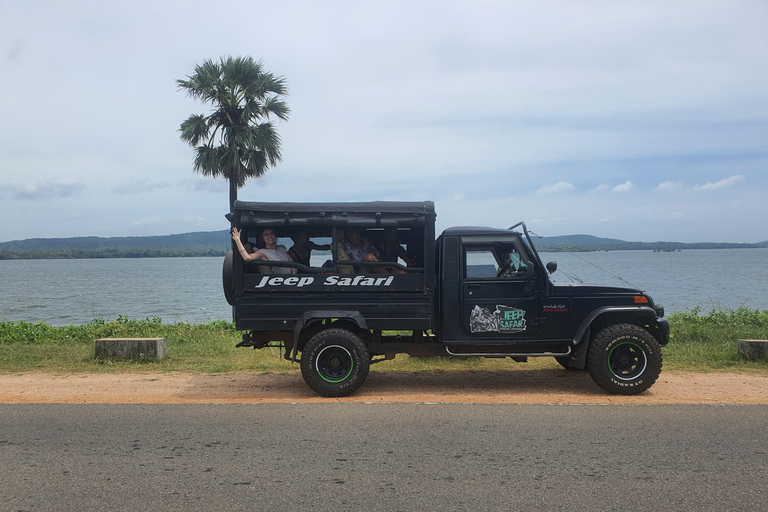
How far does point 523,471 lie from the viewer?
16.5 ft

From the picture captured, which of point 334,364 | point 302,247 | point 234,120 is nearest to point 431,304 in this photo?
point 334,364

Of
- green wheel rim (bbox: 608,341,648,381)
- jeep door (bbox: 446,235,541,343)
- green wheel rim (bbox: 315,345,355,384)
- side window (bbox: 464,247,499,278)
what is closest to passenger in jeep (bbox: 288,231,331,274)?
green wheel rim (bbox: 315,345,355,384)

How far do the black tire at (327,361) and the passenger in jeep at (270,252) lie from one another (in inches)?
39.7

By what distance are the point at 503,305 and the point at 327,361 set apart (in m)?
2.38

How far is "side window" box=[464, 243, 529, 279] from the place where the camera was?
8.34 m

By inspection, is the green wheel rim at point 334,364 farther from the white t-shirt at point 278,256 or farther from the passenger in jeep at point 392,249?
the passenger in jeep at point 392,249

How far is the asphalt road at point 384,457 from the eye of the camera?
14.6 ft

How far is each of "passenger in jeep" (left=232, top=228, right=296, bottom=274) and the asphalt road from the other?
1849mm

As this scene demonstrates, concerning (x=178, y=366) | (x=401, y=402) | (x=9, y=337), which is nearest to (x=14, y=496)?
(x=401, y=402)

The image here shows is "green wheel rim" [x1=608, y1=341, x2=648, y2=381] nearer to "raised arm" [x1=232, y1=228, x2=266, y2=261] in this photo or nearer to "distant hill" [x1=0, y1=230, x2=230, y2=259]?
"raised arm" [x1=232, y1=228, x2=266, y2=261]

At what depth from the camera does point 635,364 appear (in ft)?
26.9

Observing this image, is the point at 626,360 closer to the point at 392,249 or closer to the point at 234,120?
the point at 392,249

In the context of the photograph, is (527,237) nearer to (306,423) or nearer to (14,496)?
(306,423)

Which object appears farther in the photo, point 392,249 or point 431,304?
point 392,249
